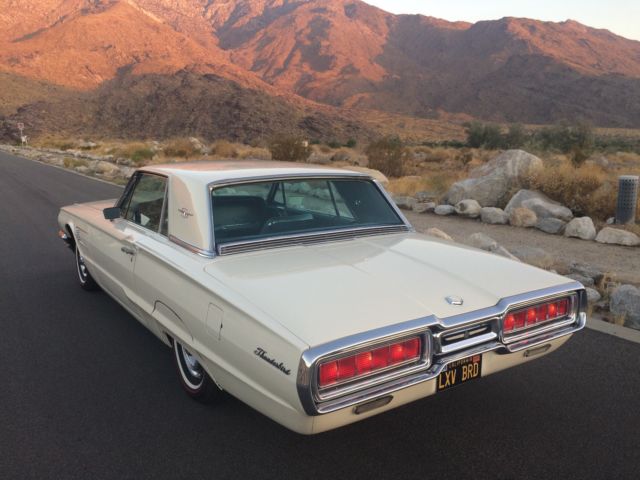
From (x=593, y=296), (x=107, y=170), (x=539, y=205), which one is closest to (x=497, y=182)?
(x=539, y=205)

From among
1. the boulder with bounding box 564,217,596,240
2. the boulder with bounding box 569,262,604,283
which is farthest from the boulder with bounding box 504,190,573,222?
the boulder with bounding box 569,262,604,283

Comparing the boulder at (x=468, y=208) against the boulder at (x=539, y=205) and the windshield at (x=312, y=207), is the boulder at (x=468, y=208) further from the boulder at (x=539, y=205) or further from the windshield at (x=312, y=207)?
the windshield at (x=312, y=207)

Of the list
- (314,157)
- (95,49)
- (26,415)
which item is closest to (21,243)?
(26,415)

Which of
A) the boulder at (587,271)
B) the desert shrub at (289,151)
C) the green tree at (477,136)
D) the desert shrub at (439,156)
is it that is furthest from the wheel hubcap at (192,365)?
the green tree at (477,136)

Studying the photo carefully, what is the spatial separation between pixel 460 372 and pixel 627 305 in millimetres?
2997

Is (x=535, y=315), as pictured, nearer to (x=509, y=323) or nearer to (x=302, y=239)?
(x=509, y=323)

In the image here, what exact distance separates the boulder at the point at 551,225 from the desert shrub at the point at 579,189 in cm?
102

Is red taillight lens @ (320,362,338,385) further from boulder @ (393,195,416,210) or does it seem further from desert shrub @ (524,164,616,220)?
boulder @ (393,195,416,210)

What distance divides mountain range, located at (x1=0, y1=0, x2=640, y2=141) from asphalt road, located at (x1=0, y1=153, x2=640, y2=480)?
55.4m

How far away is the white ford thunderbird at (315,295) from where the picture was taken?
8.41 ft

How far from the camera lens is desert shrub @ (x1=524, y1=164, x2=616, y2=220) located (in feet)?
34.3

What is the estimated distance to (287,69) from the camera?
435 feet

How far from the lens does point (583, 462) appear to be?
2998mm

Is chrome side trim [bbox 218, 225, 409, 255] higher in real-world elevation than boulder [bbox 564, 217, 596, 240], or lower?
higher
